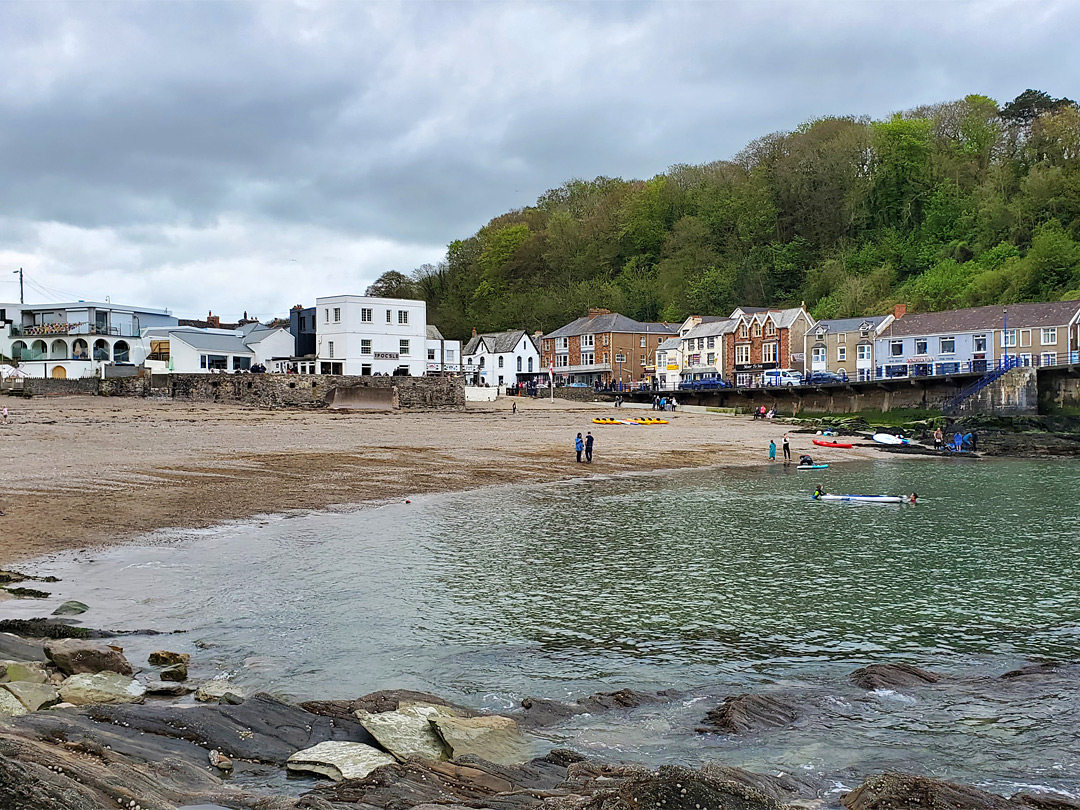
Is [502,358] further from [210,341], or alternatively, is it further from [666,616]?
[666,616]

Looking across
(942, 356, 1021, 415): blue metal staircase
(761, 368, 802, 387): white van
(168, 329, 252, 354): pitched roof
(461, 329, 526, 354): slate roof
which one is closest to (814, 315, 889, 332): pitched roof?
(761, 368, 802, 387): white van

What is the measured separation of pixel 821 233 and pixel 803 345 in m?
26.0

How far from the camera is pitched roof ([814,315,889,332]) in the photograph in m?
82.9

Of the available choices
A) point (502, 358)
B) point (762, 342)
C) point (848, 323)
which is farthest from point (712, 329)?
point (502, 358)

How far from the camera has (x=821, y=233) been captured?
350 ft

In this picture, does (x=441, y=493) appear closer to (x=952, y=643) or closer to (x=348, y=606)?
(x=348, y=606)

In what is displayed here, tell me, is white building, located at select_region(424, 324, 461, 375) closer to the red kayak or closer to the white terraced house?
the white terraced house

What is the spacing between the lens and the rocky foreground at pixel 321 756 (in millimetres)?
5543

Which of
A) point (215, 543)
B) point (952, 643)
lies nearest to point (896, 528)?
point (952, 643)

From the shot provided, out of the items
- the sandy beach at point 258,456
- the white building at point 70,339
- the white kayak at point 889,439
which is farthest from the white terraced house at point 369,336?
the white kayak at point 889,439

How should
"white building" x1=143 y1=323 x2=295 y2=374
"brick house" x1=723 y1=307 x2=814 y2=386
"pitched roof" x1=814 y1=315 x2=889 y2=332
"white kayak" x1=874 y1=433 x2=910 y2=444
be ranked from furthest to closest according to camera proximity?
1. "brick house" x1=723 y1=307 x2=814 y2=386
2. "pitched roof" x1=814 y1=315 x2=889 y2=332
3. "white building" x1=143 y1=323 x2=295 y2=374
4. "white kayak" x1=874 y1=433 x2=910 y2=444

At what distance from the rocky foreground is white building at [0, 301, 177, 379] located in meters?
68.3

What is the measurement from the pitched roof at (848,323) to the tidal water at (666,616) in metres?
59.5

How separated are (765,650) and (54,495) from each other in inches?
805
